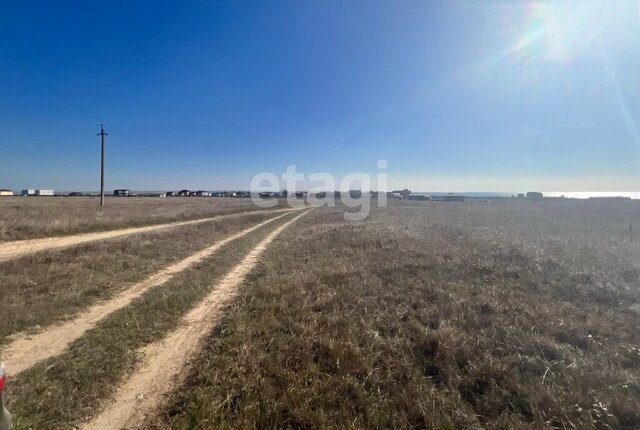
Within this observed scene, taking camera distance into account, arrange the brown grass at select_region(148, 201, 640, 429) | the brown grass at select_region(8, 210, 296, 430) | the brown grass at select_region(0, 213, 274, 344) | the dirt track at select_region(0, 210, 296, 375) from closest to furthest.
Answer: the brown grass at select_region(8, 210, 296, 430)
the brown grass at select_region(148, 201, 640, 429)
the dirt track at select_region(0, 210, 296, 375)
the brown grass at select_region(0, 213, 274, 344)

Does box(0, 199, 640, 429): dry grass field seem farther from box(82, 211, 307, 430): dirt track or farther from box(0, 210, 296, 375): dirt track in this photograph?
box(0, 210, 296, 375): dirt track

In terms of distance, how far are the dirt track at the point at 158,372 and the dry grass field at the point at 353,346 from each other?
0.08 m

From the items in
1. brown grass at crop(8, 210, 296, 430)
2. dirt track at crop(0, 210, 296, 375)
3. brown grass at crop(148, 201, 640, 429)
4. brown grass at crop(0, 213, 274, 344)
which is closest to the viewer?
brown grass at crop(8, 210, 296, 430)

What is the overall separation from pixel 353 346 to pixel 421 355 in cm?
137

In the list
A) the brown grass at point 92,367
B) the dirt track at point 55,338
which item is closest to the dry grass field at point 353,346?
the brown grass at point 92,367

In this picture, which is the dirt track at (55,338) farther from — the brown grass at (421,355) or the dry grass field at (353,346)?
the brown grass at (421,355)

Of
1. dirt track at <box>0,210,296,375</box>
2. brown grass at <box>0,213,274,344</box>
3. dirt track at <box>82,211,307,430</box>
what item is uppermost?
brown grass at <box>0,213,274,344</box>

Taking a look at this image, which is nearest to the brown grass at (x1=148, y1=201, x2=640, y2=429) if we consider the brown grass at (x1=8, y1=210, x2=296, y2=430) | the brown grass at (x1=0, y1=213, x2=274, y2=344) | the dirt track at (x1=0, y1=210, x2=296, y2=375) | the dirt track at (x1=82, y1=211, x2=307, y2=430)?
the dirt track at (x1=82, y1=211, x2=307, y2=430)

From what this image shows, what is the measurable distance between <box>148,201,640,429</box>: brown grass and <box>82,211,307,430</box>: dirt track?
11.9 inches

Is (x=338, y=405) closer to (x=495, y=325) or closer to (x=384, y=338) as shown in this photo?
(x=384, y=338)

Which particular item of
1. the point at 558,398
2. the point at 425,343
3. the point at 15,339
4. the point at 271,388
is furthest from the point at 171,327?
the point at 558,398

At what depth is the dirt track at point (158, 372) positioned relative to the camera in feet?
13.8

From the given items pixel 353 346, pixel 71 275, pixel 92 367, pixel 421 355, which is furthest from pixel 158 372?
pixel 71 275

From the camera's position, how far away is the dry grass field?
4301 millimetres
